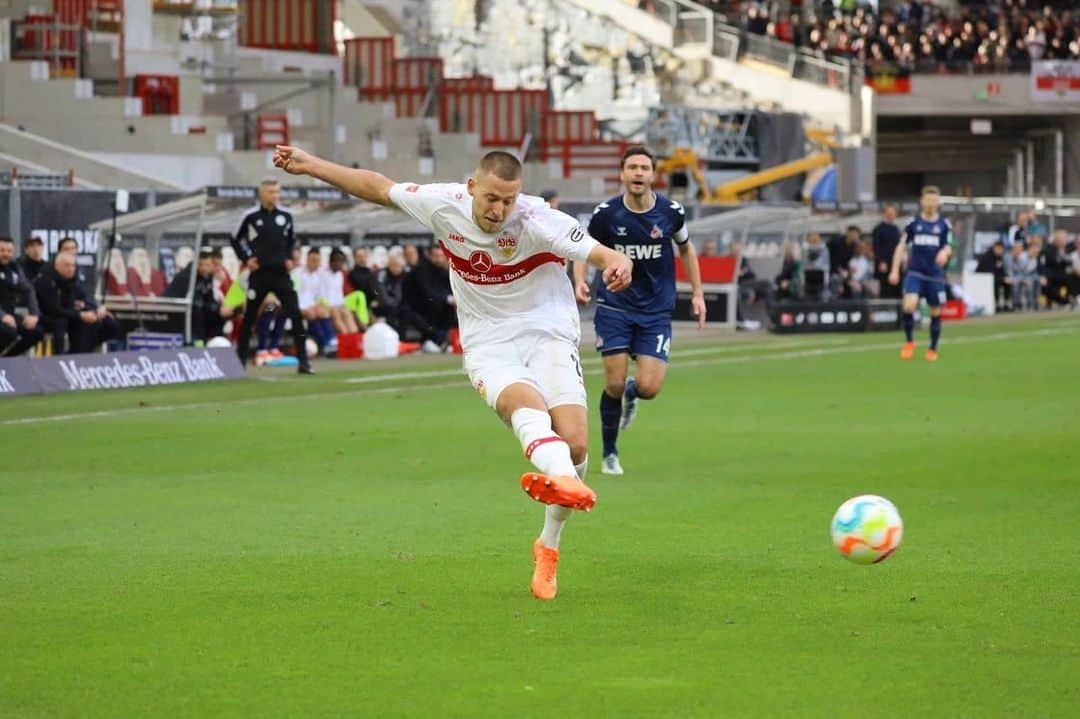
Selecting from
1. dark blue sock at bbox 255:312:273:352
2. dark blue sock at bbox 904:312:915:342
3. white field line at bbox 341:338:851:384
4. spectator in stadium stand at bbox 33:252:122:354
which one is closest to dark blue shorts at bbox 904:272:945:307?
dark blue sock at bbox 904:312:915:342

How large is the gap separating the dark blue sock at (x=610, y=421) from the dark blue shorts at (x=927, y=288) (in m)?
12.8

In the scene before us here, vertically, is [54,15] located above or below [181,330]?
above

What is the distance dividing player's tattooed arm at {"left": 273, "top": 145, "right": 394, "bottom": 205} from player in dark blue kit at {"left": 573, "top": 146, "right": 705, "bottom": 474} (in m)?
4.90

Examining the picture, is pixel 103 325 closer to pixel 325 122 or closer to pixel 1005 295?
pixel 325 122

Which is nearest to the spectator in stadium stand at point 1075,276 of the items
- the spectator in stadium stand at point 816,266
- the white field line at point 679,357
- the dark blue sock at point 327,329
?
the spectator in stadium stand at point 816,266

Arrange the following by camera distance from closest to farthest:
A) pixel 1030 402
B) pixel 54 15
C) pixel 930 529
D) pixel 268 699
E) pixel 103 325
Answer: pixel 268 699 < pixel 930 529 < pixel 1030 402 < pixel 103 325 < pixel 54 15

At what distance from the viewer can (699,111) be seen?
49781 millimetres

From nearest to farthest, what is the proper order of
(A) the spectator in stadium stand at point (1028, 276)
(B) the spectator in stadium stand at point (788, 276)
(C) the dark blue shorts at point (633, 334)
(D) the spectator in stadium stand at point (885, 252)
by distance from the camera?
(C) the dark blue shorts at point (633, 334), (B) the spectator in stadium stand at point (788, 276), (D) the spectator in stadium stand at point (885, 252), (A) the spectator in stadium stand at point (1028, 276)

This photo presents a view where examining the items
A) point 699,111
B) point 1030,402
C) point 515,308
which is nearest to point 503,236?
point 515,308

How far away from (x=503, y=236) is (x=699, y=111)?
41.5 metres

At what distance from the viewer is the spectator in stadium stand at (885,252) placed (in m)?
38.2

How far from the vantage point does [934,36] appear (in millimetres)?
61562

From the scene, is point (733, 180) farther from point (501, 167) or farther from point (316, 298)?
point (501, 167)

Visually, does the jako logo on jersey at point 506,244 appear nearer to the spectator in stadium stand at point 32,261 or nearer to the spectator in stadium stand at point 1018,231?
the spectator in stadium stand at point 32,261
